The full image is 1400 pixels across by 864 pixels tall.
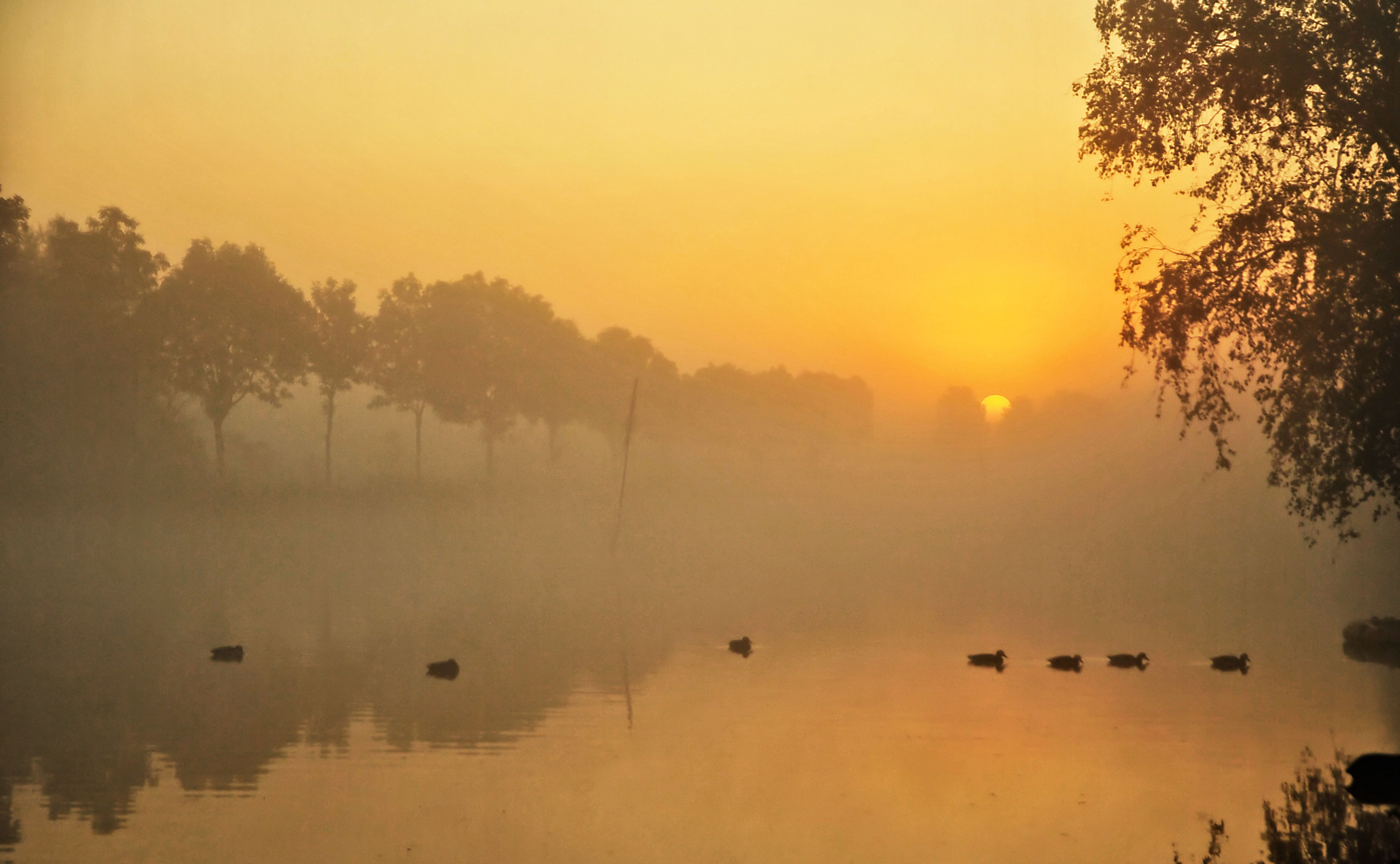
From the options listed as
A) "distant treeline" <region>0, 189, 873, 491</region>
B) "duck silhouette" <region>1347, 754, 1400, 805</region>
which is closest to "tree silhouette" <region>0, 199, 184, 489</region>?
"distant treeline" <region>0, 189, 873, 491</region>

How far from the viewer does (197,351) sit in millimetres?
67562

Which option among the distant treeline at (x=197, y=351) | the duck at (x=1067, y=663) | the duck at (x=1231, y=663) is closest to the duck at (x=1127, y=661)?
the duck at (x=1067, y=663)

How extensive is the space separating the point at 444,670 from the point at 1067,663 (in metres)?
13.6

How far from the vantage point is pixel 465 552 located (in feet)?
230

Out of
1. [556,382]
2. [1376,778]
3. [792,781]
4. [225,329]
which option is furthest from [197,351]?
[1376,778]

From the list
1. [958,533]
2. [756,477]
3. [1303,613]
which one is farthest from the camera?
[756,477]

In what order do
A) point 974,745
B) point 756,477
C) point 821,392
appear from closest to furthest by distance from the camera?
point 974,745, point 756,477, point 821,392

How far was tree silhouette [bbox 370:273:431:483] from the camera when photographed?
86.2 meters

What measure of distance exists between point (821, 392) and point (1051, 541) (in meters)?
85.7

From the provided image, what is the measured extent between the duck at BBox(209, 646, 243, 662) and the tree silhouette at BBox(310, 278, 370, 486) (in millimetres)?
51710

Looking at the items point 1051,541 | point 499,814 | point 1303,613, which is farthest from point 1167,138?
point 1051,541

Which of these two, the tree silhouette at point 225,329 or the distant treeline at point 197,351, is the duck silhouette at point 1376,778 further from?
the tree silhouette at point 225,329

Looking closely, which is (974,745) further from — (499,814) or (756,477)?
(756,477)

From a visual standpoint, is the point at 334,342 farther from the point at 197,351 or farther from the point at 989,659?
the point at 989,659
